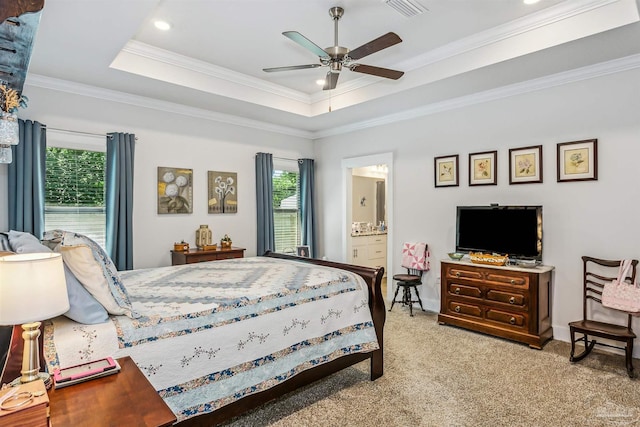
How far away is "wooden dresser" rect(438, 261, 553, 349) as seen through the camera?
11.8 ft

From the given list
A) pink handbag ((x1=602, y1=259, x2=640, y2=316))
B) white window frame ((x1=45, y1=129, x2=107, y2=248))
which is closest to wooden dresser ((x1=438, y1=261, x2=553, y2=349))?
pink handbag ((x1=602, y1=259, x2=640, y2=316))

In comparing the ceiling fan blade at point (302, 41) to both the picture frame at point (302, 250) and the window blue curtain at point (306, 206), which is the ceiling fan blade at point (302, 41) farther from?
the picture frame at point (302, 250)

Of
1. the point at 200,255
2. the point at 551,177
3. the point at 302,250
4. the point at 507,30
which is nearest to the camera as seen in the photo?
the point at 507,30

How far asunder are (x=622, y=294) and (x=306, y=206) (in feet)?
13.9

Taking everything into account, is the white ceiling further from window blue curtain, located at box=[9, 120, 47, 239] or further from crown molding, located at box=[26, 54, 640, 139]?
window blue curtain, located at box=[9, 120, 47, 239]

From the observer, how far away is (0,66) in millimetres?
2199

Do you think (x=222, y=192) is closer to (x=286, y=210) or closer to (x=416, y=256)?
(x=286, y=210)

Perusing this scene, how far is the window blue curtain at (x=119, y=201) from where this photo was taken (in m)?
4.11

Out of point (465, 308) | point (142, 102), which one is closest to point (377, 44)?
point (465, 308)

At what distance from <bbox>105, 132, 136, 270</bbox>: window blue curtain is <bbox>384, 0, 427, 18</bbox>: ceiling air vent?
3.26 metres

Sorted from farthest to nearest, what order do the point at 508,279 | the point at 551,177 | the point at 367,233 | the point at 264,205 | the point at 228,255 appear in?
1. the point at 367,233
2. the point at 264,205
3. the point at 228,255
4. the point at 551,177
5. the point at 508,279

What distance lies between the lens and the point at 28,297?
1.23m

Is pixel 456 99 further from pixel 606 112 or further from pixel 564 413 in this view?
pixel 564 413

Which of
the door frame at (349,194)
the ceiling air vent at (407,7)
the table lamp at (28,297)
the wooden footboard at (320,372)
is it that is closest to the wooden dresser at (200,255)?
the wooden footboard at (320,372)
